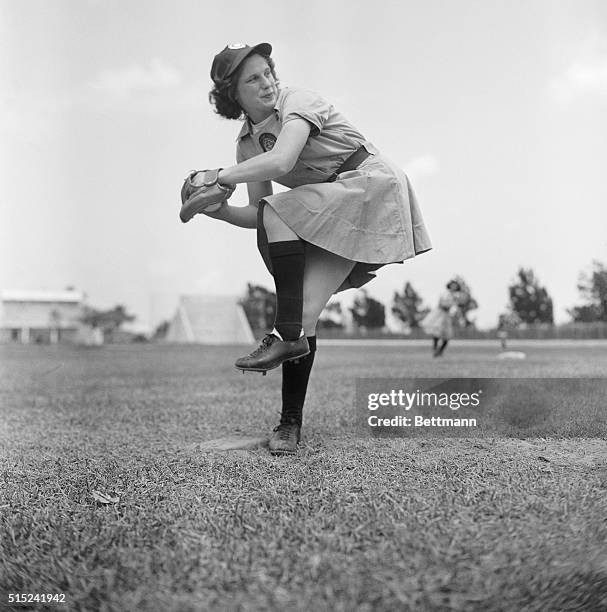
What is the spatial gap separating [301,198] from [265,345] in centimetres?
29

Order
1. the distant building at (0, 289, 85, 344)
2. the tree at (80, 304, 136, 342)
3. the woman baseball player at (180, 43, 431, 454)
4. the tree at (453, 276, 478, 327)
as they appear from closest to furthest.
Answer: the woman baseball player at (180, 43, 431, 454), the tree at (453, 276, 478, 327), the distant building at (0, 289, 85, 344), the tree at (80, 304, 136, 342)

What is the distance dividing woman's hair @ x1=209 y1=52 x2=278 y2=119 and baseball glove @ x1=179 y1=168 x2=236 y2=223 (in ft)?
0.55

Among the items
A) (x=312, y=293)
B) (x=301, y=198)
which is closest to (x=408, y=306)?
(x=312, y=293)

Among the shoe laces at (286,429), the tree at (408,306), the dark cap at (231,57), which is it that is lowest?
the shoe laces at (286,429)

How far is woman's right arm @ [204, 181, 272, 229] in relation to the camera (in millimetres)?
1549

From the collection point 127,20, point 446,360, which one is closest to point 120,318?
point 446,360

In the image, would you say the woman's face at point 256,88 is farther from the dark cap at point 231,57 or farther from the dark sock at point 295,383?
the dark sock at point 295,383

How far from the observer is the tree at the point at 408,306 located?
1857 mm

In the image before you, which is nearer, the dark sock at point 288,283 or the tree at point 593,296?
the dark sock at point 288,283

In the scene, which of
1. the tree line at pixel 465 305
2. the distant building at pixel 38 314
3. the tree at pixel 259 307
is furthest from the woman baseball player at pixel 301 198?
the distant building at pixel 38 314

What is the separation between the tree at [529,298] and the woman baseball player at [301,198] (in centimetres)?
62

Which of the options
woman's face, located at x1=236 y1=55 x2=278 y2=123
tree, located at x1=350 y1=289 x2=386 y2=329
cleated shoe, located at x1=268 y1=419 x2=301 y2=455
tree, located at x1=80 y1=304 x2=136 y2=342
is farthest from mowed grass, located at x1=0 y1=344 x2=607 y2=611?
tree, located at x1=80 y1=304 x2=136 y2=342

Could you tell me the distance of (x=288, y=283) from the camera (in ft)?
4.62

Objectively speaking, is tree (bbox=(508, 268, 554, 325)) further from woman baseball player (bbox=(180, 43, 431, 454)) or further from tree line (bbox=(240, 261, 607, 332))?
woman baseball player (bbox=(180, 43, 431, 454))
